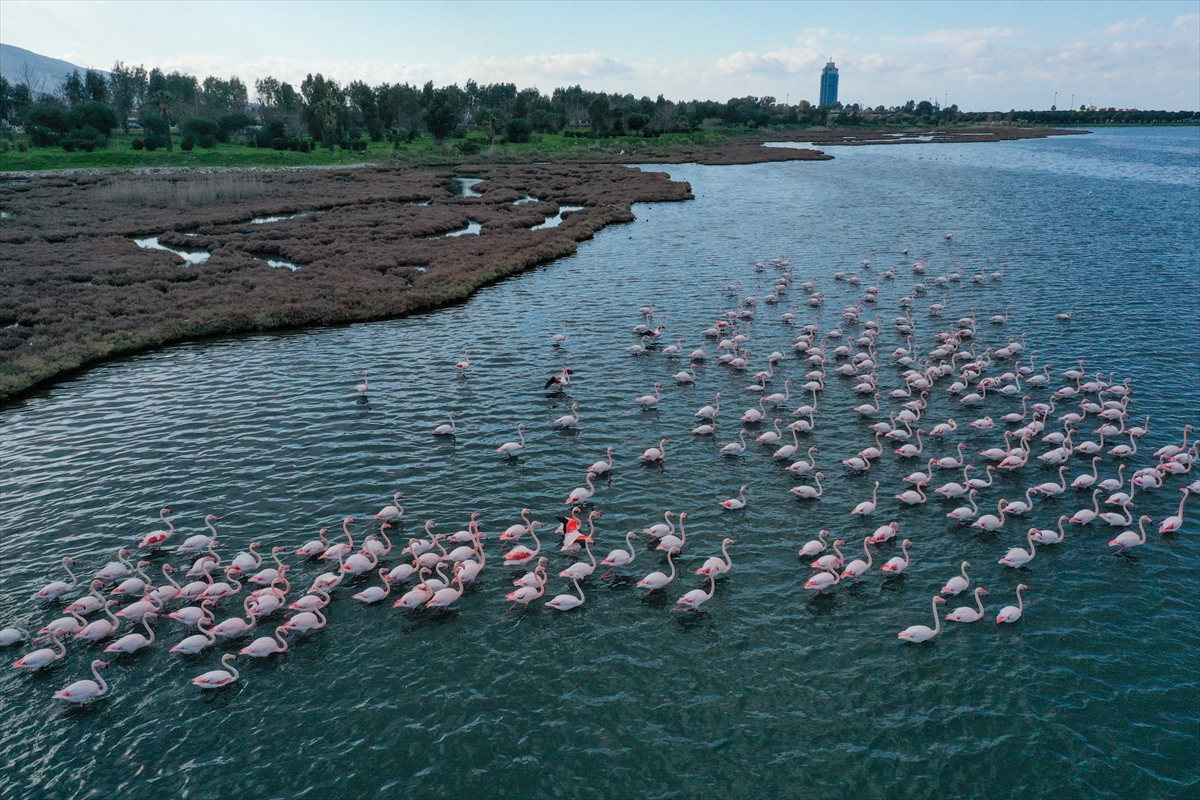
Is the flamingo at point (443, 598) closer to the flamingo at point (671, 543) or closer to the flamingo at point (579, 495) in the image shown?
the flamingo at point (579, 495)

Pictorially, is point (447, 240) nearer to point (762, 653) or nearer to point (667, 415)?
point (667, 415)

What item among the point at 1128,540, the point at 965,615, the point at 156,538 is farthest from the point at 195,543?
the point at 1128,540

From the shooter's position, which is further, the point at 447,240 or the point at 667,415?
the point at 447,240

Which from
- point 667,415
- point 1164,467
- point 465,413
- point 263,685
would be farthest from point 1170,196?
point 263,685

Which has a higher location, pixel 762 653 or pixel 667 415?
pixel 667 415

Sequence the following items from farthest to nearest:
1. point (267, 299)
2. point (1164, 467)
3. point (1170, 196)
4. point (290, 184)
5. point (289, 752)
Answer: point (290, 184) < point (1170, 196) < point (267, 299) < point (1164, 467) < point (289, 752)

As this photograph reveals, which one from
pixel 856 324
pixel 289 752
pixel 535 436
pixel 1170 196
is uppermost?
pixel 1170 196

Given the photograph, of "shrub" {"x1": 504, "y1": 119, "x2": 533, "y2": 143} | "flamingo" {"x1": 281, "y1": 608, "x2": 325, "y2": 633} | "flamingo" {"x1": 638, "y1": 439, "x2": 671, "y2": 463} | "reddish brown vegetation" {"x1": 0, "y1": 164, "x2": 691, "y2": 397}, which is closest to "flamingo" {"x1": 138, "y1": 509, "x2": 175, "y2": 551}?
"flamingo" {"x1": 281, "y1": 608, "x2": 325, "y2": 633}

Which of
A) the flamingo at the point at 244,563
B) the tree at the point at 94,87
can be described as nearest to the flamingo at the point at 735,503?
the flamingo at the point at 244,563
